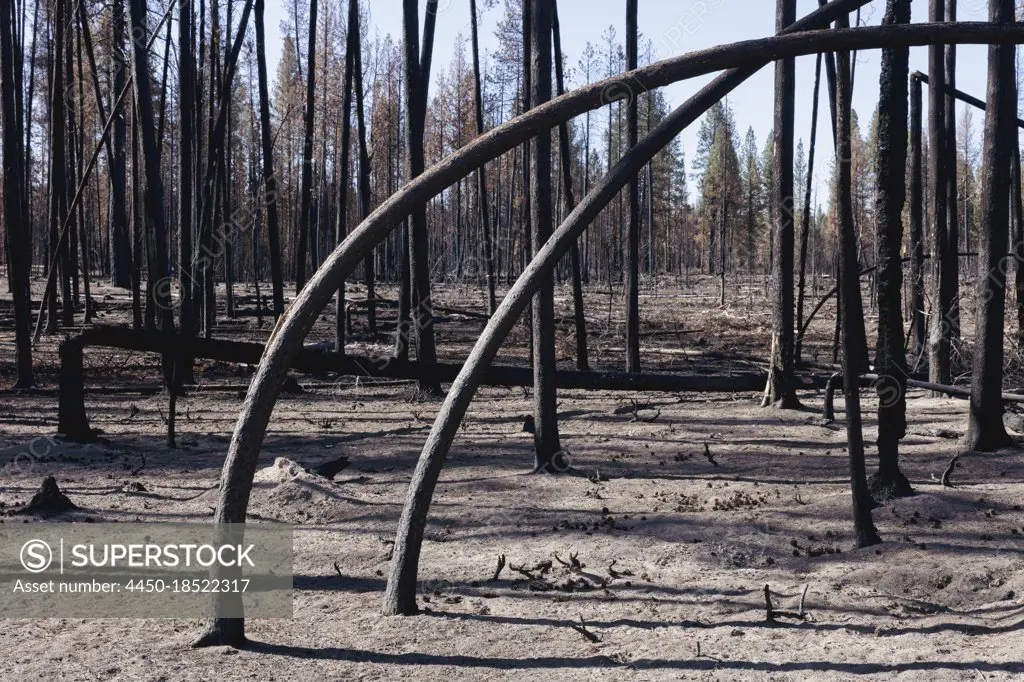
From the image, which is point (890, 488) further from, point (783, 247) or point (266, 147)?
point (266, 147)

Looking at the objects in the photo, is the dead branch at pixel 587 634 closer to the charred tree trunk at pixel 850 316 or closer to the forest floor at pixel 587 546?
the forest floor at pixel 587 546

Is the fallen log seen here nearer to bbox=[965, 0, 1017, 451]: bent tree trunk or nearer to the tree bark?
the tree bark

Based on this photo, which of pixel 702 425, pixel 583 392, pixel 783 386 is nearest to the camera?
pixel 702 425

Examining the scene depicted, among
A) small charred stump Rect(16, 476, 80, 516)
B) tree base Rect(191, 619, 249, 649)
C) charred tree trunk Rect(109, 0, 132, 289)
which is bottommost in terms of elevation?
tree base Rect(191, 619, 249, 649)

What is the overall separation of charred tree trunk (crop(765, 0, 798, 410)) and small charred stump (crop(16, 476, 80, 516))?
892 cm

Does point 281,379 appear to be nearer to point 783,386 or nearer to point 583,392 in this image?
point 783,386

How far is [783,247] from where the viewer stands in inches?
478

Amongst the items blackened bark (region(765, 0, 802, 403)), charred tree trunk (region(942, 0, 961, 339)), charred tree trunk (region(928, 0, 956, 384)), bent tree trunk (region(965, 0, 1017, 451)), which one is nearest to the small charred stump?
bent tree trunk (region(965, 0, 1017, 451))

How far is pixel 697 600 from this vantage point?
544cm

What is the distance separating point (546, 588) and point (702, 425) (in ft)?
20.5

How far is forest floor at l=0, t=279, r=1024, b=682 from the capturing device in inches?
178

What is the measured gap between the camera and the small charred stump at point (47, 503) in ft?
23.0

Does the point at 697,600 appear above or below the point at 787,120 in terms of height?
below

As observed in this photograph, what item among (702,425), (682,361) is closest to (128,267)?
(682,361)
